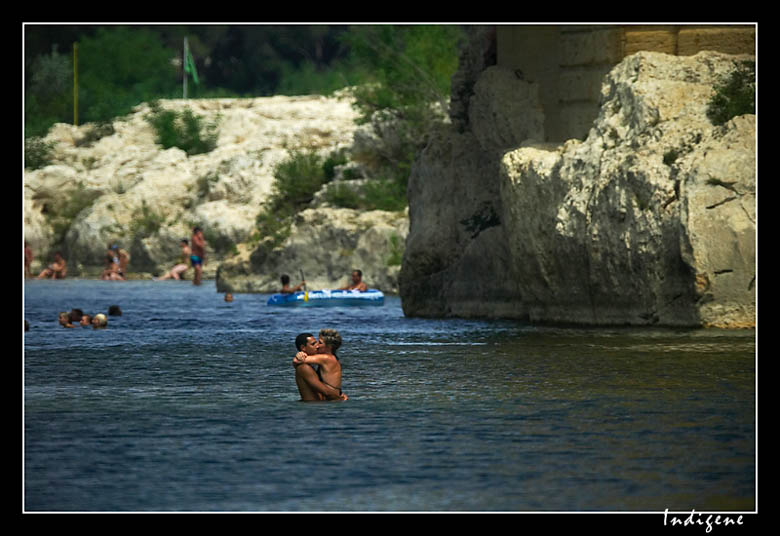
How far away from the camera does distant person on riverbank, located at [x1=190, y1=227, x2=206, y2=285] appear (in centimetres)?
4903

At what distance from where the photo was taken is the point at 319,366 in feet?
52.0

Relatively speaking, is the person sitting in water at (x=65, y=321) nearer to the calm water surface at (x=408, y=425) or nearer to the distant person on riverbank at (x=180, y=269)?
the calm water surface at (x=408, y=425)

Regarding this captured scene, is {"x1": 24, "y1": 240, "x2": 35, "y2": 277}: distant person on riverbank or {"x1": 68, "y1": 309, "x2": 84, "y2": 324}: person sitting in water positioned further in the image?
{"x1": 24, "y1": 240, "x2": 35, "y2": 277}: distant person on riverbank

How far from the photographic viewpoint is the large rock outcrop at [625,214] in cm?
2284

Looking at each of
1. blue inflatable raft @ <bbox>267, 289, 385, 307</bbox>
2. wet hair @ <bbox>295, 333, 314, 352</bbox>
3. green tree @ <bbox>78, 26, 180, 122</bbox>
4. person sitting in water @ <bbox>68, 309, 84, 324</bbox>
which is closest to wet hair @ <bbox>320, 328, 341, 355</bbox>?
wet hair @ <bbox>295, 333, 314, 352</bbox>

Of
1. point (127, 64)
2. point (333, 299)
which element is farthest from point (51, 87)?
point (333, 299)

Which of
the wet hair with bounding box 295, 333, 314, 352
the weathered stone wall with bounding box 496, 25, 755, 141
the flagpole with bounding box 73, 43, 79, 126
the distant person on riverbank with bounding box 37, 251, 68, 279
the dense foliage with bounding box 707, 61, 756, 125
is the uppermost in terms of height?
the flagpole with bounding box 73, 43, 79, 126

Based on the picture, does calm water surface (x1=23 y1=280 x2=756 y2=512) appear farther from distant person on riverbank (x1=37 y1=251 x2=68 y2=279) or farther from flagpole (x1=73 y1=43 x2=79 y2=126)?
flagpole (x1=73 y1=43 x2=79 y2=126)

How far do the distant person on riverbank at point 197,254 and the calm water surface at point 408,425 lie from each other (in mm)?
24090

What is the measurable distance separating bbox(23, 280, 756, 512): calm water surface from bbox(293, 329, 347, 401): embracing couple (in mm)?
309

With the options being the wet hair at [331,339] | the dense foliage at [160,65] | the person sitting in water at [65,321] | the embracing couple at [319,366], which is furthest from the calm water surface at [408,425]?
the dense foliage at [160,65]

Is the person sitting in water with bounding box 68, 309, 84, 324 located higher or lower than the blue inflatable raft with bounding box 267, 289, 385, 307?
lower

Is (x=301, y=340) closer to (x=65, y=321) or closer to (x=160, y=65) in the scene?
(x=65, y=321)

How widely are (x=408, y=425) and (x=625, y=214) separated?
10.7m
